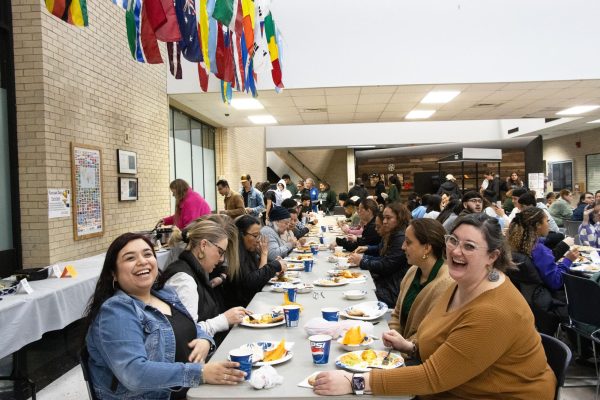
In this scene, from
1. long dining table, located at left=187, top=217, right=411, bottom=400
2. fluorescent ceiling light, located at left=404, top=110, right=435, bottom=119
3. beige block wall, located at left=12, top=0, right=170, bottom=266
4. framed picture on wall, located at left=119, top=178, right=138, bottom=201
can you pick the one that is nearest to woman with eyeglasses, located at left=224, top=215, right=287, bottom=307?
long dining table, located at left=187, top=217, right=411, bottom=400

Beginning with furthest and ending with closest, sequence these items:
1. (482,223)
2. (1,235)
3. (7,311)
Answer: (1,235) < (7,311) < (482,223)

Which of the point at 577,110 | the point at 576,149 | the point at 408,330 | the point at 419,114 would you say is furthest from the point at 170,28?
the point at 576,149

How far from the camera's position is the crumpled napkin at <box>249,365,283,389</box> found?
72.3 inches

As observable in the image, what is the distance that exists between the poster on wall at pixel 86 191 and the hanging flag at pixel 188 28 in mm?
2066

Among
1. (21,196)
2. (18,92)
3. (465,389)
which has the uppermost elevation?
(18,92)

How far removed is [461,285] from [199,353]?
120cm

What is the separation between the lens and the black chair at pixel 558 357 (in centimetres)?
195

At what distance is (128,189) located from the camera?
22.5 ft

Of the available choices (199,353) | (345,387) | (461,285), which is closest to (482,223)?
(461,285)

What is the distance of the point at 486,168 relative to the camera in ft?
47.7

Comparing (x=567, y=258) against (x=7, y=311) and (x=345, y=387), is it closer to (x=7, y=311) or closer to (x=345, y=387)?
(x=345, y=387)

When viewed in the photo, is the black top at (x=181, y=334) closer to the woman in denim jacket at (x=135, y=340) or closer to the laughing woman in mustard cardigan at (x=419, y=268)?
the woman in denim jacket at (x=135, y=340)

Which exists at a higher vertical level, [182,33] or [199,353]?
[182,33]

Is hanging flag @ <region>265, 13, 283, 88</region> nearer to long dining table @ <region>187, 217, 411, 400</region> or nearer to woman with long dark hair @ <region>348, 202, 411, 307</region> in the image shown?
woman with long dark hair @ <region>348, 202, 411, 307</region>
